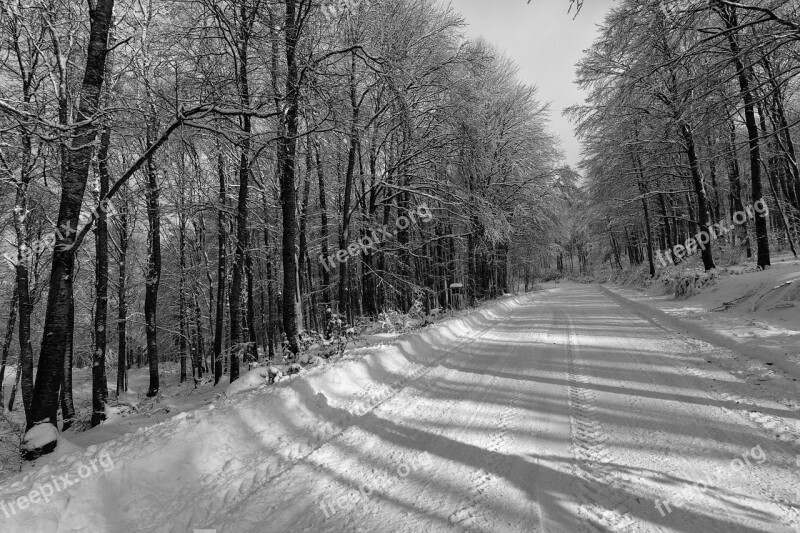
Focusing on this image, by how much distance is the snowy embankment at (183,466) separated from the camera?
8.12ft

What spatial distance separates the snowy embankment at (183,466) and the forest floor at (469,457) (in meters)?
0.01

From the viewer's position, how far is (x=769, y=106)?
1218 cm

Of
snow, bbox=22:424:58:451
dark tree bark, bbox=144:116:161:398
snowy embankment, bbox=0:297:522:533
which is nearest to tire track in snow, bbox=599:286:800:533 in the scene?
snowy embankment, bbox=0:297:522:533

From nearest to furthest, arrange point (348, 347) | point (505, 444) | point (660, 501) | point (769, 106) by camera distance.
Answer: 1. point (660, 501)
2. point (505, 444)
3. point (348, 347)
4. point (769, 106)

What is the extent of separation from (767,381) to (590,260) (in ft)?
244

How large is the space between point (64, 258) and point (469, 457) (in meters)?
5.21

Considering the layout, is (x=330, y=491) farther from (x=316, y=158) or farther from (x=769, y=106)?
(x=769, y=106)

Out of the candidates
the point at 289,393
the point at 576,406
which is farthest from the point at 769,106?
the point at 289,393

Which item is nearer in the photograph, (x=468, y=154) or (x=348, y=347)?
(x=348, y=347)
